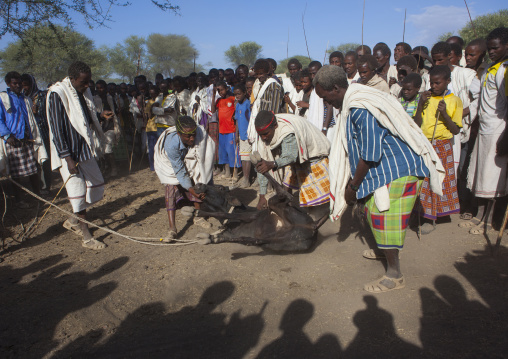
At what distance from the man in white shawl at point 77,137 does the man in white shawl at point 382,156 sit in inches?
112

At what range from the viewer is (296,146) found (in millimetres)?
3918

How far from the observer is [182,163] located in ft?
14.6

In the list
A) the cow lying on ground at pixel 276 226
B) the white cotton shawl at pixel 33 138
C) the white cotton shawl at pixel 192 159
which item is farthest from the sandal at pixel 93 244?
the white cotton shawl at pixel 33 138

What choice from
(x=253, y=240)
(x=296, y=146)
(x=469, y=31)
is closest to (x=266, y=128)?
(x=296, y=146)

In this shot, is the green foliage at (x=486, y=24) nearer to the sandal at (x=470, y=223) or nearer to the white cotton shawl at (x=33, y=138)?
the sandal at (x=470, y=223)

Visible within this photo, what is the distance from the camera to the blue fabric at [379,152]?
Answer: 2654 mm

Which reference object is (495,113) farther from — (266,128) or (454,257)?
(266,128)

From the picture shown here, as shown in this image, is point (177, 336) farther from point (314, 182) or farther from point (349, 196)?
point (314, 182)

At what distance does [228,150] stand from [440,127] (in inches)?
175

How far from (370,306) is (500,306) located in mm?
995

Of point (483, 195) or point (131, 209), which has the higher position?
point (483, 195)

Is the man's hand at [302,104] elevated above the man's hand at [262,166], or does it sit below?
above

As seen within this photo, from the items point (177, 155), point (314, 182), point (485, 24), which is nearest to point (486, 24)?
point (485, 24)

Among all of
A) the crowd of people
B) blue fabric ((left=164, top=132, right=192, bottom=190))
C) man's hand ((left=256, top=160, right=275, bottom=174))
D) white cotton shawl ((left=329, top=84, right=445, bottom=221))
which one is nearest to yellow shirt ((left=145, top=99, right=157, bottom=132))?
the crowd of people
